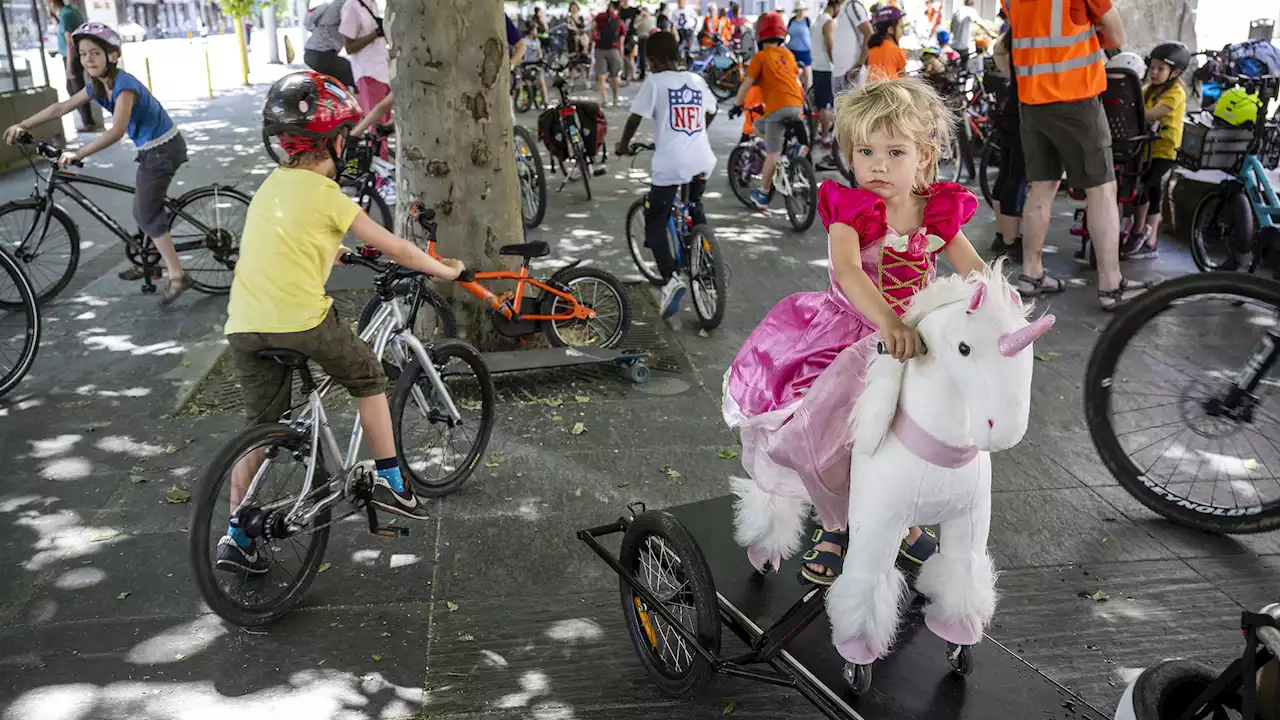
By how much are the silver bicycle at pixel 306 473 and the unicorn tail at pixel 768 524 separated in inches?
62.8

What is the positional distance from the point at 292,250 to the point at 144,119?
15.1 feet

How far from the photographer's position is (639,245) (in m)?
8.34

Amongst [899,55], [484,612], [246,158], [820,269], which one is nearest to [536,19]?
[246,158]

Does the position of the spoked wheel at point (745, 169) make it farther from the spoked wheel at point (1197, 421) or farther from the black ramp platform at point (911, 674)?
the black ramp platform at point (911, 674)

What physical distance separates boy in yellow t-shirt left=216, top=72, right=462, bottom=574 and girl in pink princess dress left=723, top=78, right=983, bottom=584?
151 cm

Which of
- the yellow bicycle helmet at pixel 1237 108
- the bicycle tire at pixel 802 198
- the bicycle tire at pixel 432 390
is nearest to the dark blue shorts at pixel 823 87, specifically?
the bicycle tire at pixel 802 198

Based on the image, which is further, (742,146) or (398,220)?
(742,146)

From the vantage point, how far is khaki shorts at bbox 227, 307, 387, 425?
3.62 meters

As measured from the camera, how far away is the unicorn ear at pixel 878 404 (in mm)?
2533

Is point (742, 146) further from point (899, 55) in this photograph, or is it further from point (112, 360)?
point (112, 360)

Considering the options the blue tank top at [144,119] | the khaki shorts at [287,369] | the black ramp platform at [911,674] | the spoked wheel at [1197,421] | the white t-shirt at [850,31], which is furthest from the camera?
the white t-shirt at [850,31]

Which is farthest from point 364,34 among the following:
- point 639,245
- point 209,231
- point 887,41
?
point 887,41

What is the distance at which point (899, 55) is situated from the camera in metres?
11.3

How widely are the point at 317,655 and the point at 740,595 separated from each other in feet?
5.07
